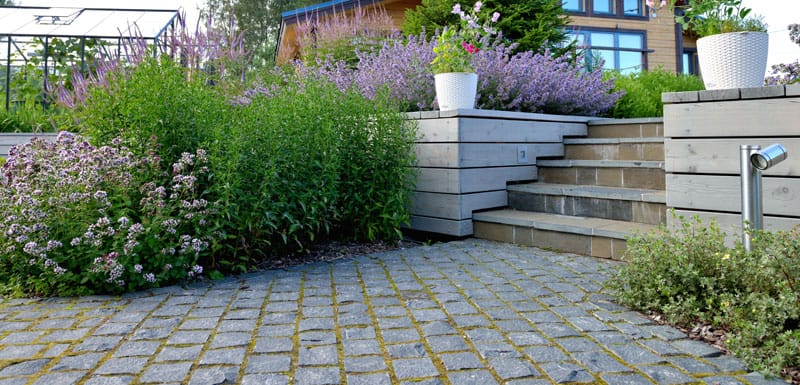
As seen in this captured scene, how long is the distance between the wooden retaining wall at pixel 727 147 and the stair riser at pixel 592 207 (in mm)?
443

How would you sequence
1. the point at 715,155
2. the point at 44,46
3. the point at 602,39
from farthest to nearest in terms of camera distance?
the point at 602,39 < the point at 44,46 < the point at 715,155

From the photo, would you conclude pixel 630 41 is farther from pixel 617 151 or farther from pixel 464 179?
pixel 464 179

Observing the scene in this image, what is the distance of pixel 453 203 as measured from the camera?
4.35 m

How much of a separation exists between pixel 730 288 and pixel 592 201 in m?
1.79

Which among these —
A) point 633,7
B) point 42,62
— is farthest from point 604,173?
point 633,7

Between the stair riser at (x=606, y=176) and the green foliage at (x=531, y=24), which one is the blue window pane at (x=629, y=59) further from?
the stair riser at (x=606, y=176)

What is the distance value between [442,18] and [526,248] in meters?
5.70

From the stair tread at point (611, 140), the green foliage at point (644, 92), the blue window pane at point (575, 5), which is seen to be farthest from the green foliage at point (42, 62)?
the blue window pane at point (575, 5)

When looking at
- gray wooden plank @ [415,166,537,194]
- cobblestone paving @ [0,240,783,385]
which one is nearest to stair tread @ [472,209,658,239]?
gray wooden plank @ [415,166,537,194]

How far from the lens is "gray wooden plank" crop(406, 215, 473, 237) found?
4352mm

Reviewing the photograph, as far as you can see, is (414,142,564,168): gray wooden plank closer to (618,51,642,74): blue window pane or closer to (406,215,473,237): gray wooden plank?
(406,215,473,237): gray wooden plank

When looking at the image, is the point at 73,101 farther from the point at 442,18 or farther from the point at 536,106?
the point at 442,18

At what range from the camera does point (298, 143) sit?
11.9 ft

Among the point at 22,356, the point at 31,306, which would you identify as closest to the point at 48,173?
the point at 31,306
